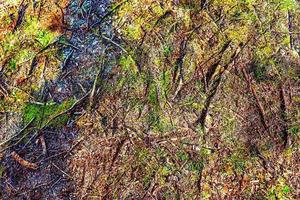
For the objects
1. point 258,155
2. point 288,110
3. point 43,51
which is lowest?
point 258,155

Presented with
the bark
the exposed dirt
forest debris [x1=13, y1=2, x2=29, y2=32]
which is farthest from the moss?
the bark

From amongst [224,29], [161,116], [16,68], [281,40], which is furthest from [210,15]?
[16,68]

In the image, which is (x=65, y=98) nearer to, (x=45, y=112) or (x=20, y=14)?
(x=45, y=112)

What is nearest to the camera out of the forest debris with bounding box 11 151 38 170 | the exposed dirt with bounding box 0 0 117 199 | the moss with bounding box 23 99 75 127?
the exposed dirt with bounding box 0 0 117 199

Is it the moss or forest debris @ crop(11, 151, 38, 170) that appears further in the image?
the moss

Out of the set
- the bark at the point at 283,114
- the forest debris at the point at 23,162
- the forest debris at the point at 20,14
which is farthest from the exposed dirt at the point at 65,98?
the bark at the point at 283,114

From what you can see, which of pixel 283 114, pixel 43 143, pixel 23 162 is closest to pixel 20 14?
pixel 43 143

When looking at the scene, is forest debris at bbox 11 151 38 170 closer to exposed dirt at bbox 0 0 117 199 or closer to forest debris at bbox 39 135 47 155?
exposed dirt at bbox 0 0 117 199

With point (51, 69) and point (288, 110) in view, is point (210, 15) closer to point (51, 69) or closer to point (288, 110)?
point (288, 110)
